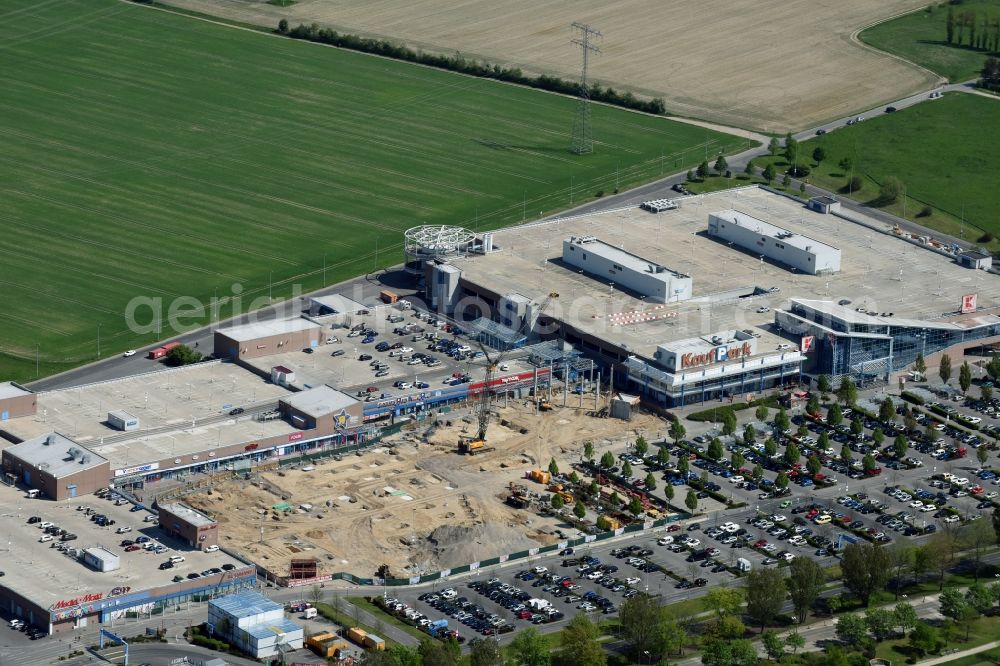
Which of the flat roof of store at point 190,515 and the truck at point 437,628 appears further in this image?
the flat roof of store at point 190,515

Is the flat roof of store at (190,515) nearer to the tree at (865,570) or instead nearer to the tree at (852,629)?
the tree at (852,629)

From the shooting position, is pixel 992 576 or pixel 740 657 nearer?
pixel 740 657

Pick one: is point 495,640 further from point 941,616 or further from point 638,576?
point 941,616

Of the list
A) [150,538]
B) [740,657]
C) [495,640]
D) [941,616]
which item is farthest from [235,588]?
[941,616]

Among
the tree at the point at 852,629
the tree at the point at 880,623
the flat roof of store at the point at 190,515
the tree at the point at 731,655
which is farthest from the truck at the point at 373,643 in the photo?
the tree at the point at 880,623

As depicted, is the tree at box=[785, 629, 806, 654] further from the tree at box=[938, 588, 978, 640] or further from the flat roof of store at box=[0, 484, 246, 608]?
the flat roof of store at box=[0, 484, 246, 608]

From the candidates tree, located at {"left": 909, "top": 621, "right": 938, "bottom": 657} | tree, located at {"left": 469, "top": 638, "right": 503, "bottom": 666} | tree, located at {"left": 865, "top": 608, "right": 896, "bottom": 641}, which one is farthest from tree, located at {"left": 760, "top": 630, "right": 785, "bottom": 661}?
tree, located at {"left": 469, "top": 638, "right": 503, "bottom": 666}

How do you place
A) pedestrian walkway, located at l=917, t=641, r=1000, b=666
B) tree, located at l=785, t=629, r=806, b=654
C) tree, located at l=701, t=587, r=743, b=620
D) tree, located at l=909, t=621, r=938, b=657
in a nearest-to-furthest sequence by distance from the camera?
pedestrian walkway, located at l=917, t=641, r=1000, b=666
tree, located at l=909, t=621, r=938, b=657
tree, located at l=785, t=629, r=806, b=654
tree, located at l=701, t=587, r=743, b=620
